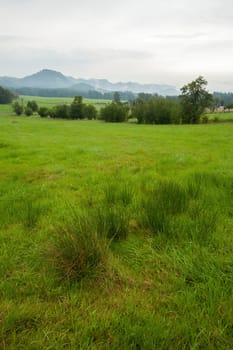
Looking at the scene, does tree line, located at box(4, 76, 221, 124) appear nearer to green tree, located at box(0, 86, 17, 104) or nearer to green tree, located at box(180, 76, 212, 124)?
green tree, located at box(180, 76, 212, 124)

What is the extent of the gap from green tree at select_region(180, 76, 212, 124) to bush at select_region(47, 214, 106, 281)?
52.0 m

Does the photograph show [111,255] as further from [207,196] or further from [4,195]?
[4,195]

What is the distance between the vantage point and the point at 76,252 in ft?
7.72

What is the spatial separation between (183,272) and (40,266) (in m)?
1.53

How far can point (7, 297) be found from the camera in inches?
81.4

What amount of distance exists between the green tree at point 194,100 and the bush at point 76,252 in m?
52.0

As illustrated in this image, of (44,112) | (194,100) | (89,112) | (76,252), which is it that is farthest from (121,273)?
(44,112)

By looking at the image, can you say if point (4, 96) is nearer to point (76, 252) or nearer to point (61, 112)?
point (61, 112)

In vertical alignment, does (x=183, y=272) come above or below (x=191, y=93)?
below

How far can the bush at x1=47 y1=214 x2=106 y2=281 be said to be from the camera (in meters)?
2.29

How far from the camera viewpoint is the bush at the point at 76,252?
7.50 feet

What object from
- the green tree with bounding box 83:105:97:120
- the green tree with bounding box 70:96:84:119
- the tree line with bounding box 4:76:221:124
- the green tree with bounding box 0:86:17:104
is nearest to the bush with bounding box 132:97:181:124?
the tree line with bounding box 4:76:221:124

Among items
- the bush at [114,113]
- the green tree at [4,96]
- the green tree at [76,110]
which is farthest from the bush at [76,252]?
the green tree at [4,96]

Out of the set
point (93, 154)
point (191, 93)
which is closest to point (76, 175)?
point (93, 154)
